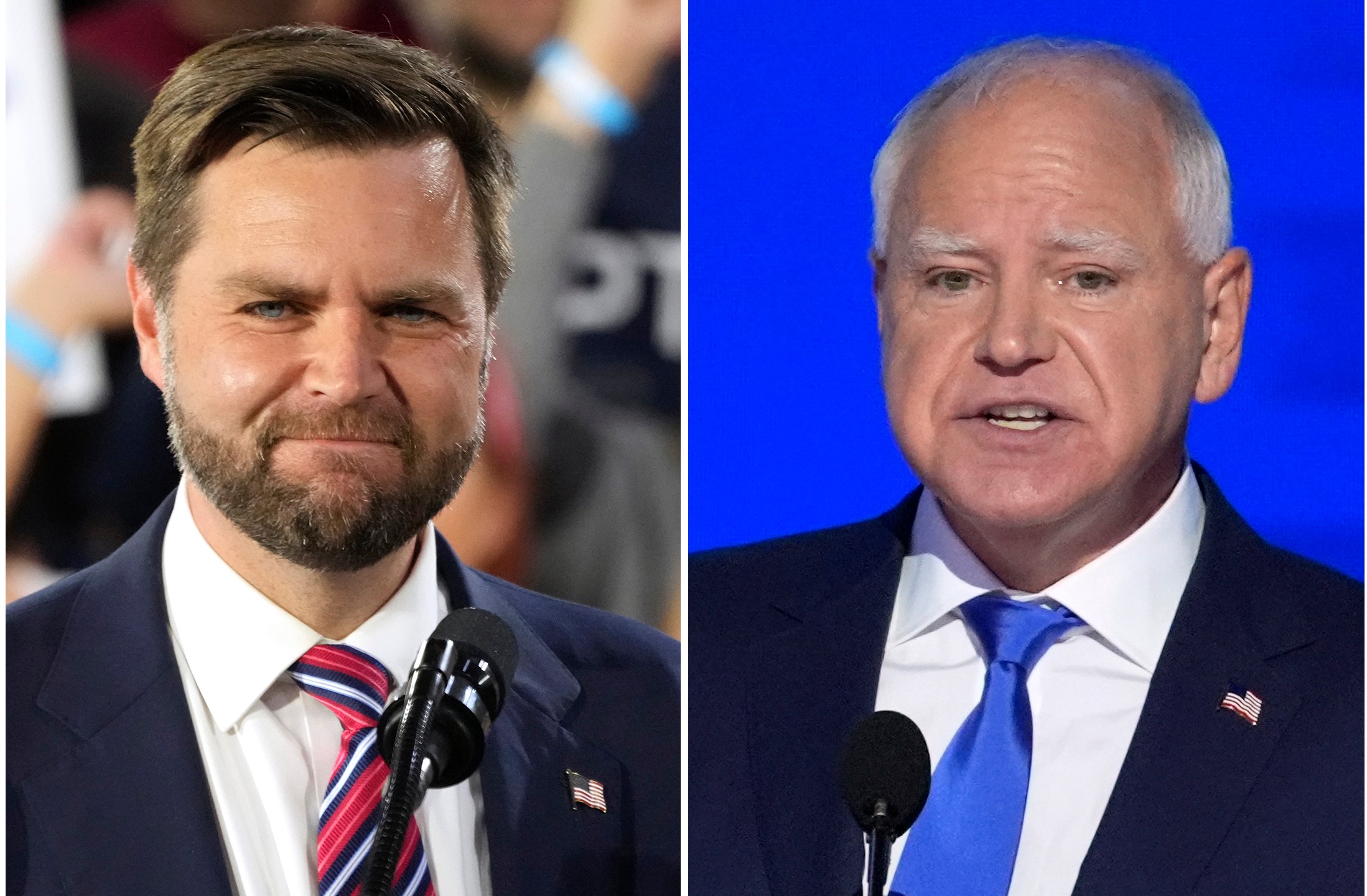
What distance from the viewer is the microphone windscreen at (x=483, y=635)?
8.58 ft

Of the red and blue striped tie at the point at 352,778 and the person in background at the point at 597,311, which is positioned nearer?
the red and blue striped tie at the point at 352,778

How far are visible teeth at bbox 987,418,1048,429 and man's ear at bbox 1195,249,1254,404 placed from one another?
1.00 feet

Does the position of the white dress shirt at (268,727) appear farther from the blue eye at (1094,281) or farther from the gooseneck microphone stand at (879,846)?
the blue eye at (1094,281)

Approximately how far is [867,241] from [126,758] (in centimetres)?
168

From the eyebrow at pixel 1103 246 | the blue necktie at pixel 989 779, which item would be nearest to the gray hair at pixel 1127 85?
the eyebrow at pixel 1103 246

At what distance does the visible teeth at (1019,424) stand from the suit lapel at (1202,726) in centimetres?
33

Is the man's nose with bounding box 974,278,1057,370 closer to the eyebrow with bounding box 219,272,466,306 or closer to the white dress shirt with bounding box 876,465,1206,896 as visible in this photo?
the white dress shirt with bounding box 876,465,1206,896

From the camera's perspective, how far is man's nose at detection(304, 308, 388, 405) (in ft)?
10.2

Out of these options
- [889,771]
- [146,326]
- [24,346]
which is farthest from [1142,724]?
[24,346]

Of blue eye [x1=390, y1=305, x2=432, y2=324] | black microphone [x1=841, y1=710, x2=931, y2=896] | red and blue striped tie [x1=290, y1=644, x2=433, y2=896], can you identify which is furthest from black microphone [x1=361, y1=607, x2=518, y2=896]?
blue eye [x1=390, y1=305, x2=432, y2=324]

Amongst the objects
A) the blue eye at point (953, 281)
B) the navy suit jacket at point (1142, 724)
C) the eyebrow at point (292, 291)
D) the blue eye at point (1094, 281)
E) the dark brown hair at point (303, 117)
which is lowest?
the navy suit jacket at point (1142, 724)

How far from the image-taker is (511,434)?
346 centimetres

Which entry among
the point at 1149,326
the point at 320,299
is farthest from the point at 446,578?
the point at 1149,326

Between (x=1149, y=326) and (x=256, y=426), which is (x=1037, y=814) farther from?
(x=256, y=426)
